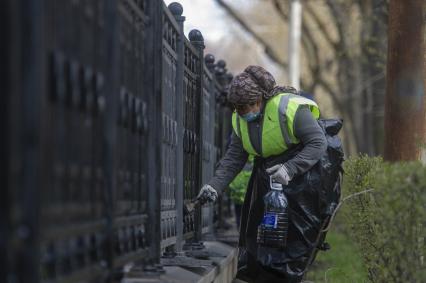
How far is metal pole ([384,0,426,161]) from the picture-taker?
9031mm

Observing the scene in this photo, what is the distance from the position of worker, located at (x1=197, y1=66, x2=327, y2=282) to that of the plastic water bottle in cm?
13

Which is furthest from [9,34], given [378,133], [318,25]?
[378,133]

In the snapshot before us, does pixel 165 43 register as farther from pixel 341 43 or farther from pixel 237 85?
pixel 341 43

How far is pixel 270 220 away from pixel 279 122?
2.10 ft

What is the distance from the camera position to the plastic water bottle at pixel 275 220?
764 cm

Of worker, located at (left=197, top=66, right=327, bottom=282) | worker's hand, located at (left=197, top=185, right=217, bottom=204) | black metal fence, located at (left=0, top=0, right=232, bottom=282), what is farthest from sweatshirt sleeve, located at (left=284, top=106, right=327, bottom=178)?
black metal fence, located at (left=0, top=0, right=232, bottom=282)

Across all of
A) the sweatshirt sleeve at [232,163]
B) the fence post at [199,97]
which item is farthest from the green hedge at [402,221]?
the fence post at [199,97]

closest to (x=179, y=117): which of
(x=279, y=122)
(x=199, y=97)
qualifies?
(x=279, y=122)

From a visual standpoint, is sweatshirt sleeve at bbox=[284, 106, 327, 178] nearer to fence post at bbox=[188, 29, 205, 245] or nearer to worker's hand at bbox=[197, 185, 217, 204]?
worker's hand at bbox=[197, 185, 217, 204]

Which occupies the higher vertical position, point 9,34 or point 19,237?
point 9,34

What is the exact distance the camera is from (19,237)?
3.65 meters

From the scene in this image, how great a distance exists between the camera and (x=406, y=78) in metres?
9.08

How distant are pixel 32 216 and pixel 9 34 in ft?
1.98

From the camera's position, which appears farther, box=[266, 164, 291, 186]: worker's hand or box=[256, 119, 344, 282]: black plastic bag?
box=[256, 119, 344, 282]: black plastic bag
